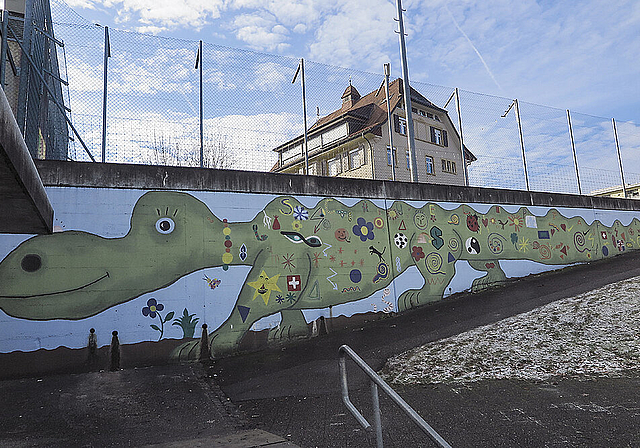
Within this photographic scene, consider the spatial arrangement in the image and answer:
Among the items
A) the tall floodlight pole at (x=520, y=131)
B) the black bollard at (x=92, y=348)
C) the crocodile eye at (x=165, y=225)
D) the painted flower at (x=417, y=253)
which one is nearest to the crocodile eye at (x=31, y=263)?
the black bollard at (x=92, y=348)

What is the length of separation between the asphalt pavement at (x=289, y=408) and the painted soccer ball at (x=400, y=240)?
96.8 inches

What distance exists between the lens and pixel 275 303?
7.83 meters

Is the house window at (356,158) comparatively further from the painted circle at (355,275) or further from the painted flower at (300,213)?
the painted circle at (355,275)

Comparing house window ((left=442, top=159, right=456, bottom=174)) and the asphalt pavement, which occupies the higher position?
house window ((left=442, top=159, right=456, bottom=174))

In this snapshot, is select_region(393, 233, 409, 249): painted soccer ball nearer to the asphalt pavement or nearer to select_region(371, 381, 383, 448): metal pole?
the asphalt pavement

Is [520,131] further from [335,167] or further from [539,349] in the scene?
[539,349]

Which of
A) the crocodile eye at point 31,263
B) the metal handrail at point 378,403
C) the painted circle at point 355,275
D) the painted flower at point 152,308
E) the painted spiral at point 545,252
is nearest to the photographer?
the metal handrail at point 378,403

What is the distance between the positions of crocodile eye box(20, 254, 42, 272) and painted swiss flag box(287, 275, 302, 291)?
390 cm

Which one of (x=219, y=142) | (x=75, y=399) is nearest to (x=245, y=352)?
(x=75, y=399)

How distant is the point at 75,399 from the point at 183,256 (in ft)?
8.79

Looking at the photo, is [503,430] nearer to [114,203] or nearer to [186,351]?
[186,351]

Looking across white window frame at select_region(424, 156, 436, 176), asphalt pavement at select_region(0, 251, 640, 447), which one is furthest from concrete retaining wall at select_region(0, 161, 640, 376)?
asphalt pavement at select_region(0, 251, 640, 447)

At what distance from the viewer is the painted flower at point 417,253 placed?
933 cm

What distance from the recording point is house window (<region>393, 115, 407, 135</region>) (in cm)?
996
